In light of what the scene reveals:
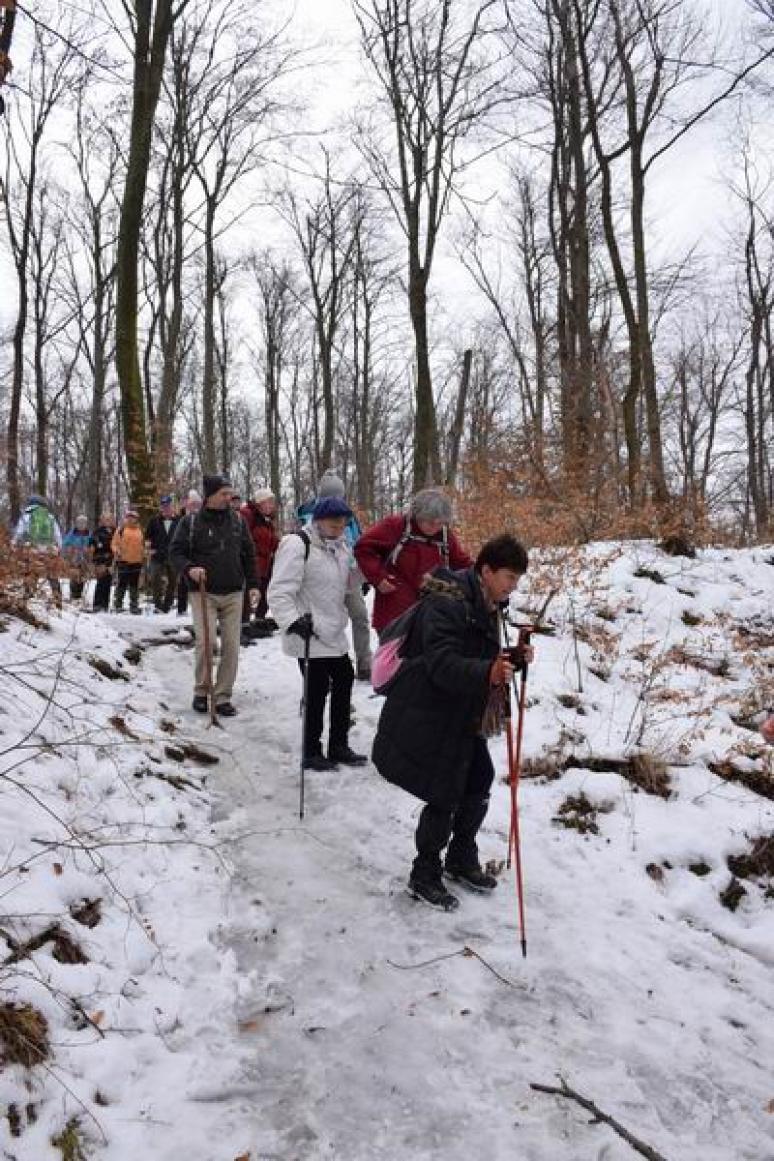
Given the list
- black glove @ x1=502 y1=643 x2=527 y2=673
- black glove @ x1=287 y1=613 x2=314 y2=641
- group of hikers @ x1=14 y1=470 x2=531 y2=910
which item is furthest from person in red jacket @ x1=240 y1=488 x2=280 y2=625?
black glove @ x1=502 y1=643 x2=527 y2=673

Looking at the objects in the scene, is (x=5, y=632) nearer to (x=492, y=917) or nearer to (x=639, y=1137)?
(x=492, y=917)

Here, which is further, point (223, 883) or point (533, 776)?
point (533, 776)

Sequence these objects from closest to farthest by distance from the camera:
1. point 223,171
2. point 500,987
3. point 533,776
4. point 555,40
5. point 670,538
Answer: point 500,987, point 533,776, point 670,538, point 555,40, point 223,171

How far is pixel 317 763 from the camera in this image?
18.1ft

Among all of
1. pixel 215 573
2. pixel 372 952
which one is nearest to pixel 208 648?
pixel 215 573

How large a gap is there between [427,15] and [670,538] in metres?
10.7

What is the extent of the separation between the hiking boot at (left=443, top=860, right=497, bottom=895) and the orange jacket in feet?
31.0

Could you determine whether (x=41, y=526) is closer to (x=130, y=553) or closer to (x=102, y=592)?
(x=130, y=553)

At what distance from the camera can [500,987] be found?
3.29m

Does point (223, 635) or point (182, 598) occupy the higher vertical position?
point (182, 598)

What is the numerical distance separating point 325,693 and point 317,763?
54cm

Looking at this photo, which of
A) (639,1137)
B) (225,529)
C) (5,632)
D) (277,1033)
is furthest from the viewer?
(225,529)

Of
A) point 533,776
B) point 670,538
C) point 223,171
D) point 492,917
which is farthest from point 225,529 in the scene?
point 223,171

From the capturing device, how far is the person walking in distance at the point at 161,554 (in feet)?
38.1
